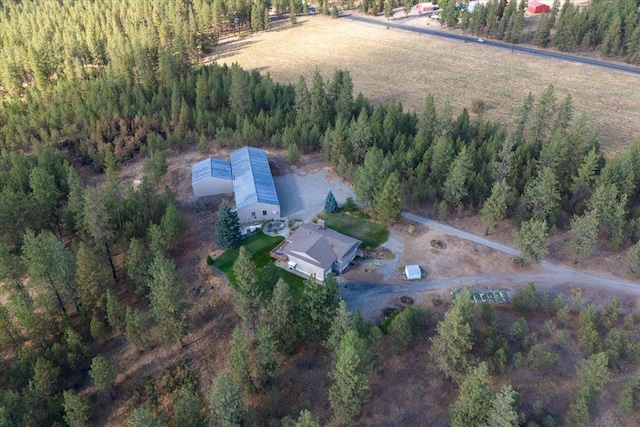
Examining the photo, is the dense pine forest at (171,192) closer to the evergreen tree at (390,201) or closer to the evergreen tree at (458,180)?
the evergreen tree at (458,180)

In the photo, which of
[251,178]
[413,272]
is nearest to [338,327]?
[413,272]

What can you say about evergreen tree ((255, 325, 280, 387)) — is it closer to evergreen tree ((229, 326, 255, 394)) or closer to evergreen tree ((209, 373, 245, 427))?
evergreen tree ((229, 326, 255, 394))

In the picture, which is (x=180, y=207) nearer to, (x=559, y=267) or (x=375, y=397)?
(x=375, y=397)

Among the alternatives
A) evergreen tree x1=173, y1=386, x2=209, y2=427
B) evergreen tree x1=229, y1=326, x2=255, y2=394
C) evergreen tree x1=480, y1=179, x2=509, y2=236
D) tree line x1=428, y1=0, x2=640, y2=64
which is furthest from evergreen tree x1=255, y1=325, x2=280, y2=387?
tree line x1=428, y1=0, x2=640, y2=64

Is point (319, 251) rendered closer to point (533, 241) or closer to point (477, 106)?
point (533, 241)

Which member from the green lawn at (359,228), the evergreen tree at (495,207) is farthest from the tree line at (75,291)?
the evergreen tree at (495,207)

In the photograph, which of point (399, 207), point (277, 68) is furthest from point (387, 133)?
point (277, 68)
